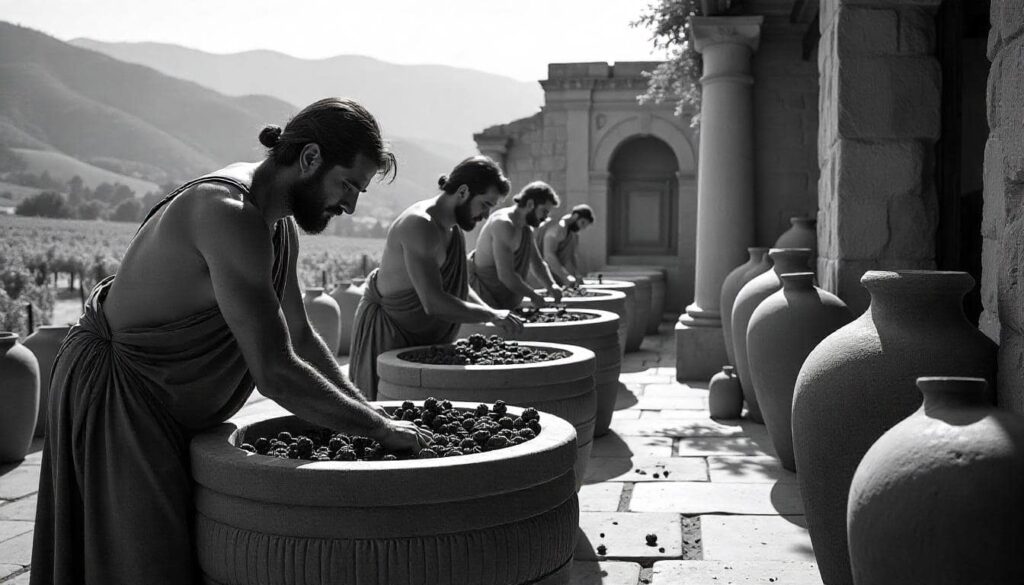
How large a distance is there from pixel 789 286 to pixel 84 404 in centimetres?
361

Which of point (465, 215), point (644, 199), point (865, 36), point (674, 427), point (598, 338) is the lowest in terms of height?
point (674, 427)

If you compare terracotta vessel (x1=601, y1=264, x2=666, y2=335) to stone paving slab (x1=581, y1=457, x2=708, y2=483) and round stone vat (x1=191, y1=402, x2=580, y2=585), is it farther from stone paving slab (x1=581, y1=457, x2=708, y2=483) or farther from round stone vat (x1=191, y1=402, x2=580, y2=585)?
round stone vat (x1=191, y1=402, x2=580, y2=585)

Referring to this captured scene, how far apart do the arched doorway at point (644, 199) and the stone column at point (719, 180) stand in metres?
8.24

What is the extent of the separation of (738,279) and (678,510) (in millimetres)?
3674

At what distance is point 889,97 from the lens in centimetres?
520

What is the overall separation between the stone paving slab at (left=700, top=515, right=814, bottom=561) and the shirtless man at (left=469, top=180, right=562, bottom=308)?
3.21 m

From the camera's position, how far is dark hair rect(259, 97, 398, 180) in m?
2.82

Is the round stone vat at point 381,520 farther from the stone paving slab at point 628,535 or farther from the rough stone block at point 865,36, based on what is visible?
the rough stone block at point 865,36

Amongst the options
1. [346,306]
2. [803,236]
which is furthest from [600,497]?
[346,306]

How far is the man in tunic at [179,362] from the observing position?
2.71m

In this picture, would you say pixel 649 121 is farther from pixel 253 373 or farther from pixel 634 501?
pixel 253 373

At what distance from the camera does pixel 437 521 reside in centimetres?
242

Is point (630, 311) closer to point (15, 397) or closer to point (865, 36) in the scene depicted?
point (865, 36)

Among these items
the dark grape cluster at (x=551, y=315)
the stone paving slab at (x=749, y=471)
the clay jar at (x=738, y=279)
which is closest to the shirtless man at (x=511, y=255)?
the dark grape cluster at (x=551, y=315)
